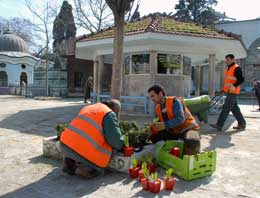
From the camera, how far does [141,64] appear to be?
13.3 meters

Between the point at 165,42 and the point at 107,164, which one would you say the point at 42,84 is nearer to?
the point at 165,42

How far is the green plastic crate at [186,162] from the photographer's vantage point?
480 centimetres

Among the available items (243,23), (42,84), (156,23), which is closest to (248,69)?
(243,23)

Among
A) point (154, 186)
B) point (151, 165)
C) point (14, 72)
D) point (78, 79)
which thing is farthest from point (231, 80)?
point (14, 72)

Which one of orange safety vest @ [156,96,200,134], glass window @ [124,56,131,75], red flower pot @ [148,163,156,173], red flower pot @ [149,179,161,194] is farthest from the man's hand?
glass window @ [124,56,131,75]

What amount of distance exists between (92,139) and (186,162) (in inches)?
51.1

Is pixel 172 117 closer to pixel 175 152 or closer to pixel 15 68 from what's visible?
pixel 175 152

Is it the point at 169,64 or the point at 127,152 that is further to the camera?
the point at 169,64

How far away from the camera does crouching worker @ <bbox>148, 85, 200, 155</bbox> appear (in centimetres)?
552

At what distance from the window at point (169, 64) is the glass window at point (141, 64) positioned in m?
0.44

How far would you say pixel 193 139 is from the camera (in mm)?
5156

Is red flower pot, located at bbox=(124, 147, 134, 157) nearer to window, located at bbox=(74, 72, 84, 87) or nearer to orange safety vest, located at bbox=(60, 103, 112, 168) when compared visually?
orange safety vest, located at bbox=(60, 103, 112, 168)

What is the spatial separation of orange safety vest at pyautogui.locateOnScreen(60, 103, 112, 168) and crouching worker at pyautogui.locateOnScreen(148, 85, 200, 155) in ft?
3.50

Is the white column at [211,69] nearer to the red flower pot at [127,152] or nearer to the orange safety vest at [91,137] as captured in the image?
the red flower pot at [127,152]
